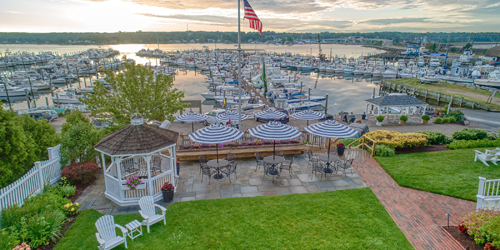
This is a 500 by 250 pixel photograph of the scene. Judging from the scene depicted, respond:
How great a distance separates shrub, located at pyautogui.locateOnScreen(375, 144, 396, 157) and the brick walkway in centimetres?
225

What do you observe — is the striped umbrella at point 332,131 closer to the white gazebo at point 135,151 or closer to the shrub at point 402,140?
the shrub at point 402,140

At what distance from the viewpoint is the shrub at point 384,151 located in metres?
13.9

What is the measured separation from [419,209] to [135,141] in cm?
1017

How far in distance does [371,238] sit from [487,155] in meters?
8.90

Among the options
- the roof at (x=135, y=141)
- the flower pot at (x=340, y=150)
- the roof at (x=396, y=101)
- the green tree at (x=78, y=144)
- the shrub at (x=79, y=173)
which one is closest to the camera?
the roof at (x=135, y=141)

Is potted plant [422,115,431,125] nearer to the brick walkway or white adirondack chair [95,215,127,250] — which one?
the brick walkway

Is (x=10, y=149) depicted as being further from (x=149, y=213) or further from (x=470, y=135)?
(x=470, y=135)

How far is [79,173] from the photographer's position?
10.9 meters

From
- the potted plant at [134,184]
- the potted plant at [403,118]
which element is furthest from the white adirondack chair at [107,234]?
the potted plant at [403,118]

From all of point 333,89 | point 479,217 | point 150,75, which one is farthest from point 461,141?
point 333,89

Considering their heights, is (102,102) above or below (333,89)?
above

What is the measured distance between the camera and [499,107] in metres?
36.4

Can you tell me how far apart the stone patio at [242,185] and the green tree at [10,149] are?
2.40 metres

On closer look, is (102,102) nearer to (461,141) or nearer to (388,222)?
(388,222)
